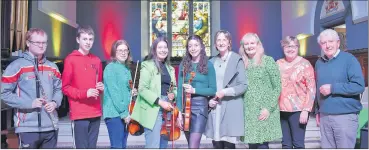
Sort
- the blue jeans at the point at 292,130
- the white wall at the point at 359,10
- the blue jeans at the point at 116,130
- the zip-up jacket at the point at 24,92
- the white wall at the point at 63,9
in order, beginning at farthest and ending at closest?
the white wall at the point at 63,9, the white wall at the point at 359,10, the blue jeans at the point at 292,130, the blue jeans at the point at 116,130, the zip-up jacket at the point at 24,92

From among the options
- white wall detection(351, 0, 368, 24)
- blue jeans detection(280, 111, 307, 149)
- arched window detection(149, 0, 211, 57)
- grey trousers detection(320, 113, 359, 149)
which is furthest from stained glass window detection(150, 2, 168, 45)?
grey trousers detection(320, 113, 359, 149)

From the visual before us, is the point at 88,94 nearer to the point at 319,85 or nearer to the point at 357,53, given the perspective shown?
the point at 319,85

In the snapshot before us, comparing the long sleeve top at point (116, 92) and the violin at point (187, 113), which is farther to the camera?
the long sleeve top at point (116, 92)

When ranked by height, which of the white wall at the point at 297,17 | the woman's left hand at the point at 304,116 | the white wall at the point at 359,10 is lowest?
the woman's left hand at the point at 304,116

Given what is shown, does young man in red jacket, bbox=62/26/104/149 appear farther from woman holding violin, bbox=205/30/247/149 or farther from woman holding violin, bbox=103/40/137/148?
woman holding violin, bbox=205/30/247/149

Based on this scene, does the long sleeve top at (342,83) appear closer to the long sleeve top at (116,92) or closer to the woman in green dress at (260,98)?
the woman in green dress at (260,98)

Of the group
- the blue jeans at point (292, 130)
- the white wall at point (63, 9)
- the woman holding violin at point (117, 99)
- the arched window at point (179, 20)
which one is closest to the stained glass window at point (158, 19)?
the arched window at point (179, 20)

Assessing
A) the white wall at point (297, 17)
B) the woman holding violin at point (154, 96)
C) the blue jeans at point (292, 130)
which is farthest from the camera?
the white wall at point (297, 17)

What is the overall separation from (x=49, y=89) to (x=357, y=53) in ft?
15.1

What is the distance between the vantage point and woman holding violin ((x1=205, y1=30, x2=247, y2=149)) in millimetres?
2457

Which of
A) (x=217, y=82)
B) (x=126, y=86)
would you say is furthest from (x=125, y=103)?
(x=217, y=82)

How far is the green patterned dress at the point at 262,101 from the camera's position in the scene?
98.3 inches

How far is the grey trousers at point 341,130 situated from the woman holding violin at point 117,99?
1.48 m

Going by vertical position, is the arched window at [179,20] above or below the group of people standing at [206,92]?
above
